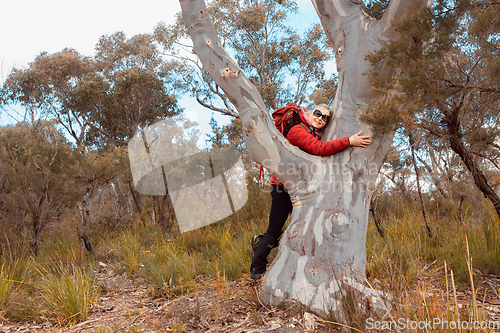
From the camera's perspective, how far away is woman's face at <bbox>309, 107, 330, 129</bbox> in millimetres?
3104

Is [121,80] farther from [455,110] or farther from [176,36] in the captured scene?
[455,110]

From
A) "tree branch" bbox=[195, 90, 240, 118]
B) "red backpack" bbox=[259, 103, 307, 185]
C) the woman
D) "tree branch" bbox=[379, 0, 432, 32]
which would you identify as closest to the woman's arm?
the woman

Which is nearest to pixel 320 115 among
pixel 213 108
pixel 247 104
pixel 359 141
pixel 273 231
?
pixel 359 141

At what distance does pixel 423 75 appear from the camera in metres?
2.27

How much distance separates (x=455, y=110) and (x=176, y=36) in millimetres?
12271

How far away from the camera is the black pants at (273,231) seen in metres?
3.18

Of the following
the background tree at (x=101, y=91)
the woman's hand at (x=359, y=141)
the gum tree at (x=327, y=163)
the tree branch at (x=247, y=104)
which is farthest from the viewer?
the background tree at (x=101, y=91)

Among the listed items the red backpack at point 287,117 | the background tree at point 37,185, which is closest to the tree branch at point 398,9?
the red backpack at point 287,117

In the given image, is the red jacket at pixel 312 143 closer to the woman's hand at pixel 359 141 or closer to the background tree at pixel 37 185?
the woman's hand at pixel 359 141

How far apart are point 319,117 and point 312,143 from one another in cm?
31

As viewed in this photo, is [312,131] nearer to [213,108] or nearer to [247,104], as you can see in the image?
[247,104]

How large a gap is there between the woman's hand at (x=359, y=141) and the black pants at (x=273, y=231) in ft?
2.75

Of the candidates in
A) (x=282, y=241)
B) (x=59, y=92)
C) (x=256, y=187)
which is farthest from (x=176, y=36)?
Result: (x=282, y=241)

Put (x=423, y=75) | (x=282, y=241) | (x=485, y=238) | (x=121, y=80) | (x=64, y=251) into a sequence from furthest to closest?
(x=121, y=80), (x=64, y=251), (x=485, y=238), (x=282, y=241), (x=423, y=75)
